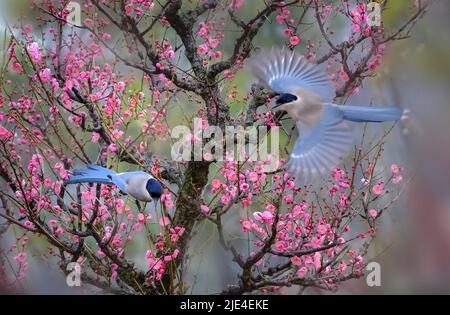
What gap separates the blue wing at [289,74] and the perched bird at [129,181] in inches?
17.5

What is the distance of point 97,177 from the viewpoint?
1.42 meters

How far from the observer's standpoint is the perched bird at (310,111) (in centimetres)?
145

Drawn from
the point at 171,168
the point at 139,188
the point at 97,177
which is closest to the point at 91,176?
the point at 97,177

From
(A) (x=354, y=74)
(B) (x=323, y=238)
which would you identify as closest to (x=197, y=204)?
(B) (x=323, y=238)

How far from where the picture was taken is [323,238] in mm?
1703

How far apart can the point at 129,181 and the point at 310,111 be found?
1.76 feet

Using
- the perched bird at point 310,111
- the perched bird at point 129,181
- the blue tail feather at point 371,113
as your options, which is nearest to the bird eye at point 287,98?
the perched bird at point 310,111

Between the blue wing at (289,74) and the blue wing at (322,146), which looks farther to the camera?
the blue wing at (289,74)

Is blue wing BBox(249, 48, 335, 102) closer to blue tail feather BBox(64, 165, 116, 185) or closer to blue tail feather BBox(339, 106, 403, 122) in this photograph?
blue tail feather BBox(339, 106, 403, 122)

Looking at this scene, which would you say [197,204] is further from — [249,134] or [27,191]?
[27,191]

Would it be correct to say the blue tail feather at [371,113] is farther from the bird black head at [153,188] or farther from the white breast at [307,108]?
the bird black head at [153,188]

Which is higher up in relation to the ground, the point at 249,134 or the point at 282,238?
the point at 249,134

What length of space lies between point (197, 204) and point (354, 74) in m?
0.61

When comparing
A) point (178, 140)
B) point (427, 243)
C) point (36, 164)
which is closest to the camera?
point (36, 164)
